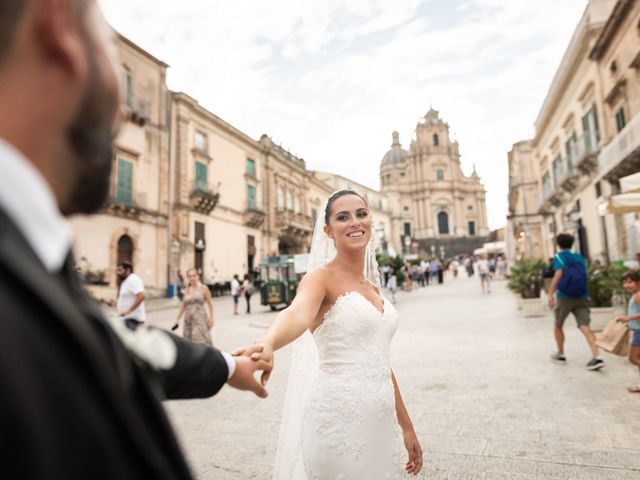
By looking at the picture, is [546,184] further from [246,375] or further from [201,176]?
[246,375]

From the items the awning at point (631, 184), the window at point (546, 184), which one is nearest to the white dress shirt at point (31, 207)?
the awning at point (631, 184)

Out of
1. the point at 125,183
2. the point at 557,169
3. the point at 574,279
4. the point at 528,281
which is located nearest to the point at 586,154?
the point at 557,169

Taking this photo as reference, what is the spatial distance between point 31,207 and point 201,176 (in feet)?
78.9

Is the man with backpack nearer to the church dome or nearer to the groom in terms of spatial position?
the groom

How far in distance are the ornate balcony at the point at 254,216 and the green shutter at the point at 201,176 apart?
422cm

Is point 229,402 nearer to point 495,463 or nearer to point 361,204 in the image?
point 495,463

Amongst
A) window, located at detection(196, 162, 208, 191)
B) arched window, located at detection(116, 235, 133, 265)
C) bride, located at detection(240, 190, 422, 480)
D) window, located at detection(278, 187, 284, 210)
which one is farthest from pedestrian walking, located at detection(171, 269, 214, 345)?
window, located at detection(278, 187, 284, 210)

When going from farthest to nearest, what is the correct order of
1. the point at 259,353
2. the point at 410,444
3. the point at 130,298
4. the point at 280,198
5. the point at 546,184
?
1. the point at 280,198
2. the point at 546,184
3. the point at 130,298
4. the point at 410,444
5. the point at 259,353

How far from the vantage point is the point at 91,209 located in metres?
0.65

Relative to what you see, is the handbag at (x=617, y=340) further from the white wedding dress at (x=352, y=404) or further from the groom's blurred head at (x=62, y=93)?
the groom's blurred head at (x=62, y=93)

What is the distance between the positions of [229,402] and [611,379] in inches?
175

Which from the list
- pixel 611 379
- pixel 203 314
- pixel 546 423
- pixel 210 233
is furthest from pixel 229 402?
pixel 210 233

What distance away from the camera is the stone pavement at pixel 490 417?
9.62 feet

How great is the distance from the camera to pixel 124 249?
1866 cm
